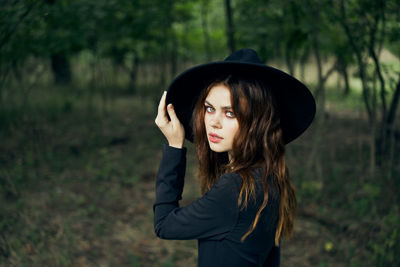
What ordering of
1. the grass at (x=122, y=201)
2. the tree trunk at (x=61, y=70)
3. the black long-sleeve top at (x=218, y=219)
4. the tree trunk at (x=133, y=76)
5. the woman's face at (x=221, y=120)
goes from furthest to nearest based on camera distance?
the tree trunk at (x=133, y=76)
the tree trunk at (x=61, y=70)
the grass at (x=122, y=201)
the woman's face at (x=221, y=120)
the black long-sleeve top at (x=218, y=219)

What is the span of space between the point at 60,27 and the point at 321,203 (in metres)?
5.36

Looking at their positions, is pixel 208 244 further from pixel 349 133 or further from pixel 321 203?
pixel 349 133

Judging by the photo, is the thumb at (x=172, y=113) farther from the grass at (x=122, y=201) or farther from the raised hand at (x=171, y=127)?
the grass at (x=122, y=201)

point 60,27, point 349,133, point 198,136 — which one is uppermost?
point 60,27

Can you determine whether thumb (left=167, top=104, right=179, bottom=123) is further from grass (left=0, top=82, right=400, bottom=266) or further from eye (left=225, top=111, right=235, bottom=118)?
grass (left=0, top=82, right=400, bottom=266)

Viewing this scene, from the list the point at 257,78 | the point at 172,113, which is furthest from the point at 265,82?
the point at 172,113

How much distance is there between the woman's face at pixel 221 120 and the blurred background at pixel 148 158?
90.8 inches

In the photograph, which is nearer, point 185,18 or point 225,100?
point 225,100

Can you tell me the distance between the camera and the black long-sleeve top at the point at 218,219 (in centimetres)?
143

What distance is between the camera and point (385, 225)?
12.3 feet

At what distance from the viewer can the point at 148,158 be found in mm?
7031

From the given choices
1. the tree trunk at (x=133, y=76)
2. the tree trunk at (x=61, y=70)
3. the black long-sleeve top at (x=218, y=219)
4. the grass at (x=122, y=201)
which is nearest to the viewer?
Answer: the black long-sleeve top at (x=218, y=219)

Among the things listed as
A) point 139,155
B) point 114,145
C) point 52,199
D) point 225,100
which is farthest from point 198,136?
point 114,145

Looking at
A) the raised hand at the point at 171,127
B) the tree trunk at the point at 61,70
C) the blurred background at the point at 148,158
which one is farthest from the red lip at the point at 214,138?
the tree trunk at the point at 61,70
